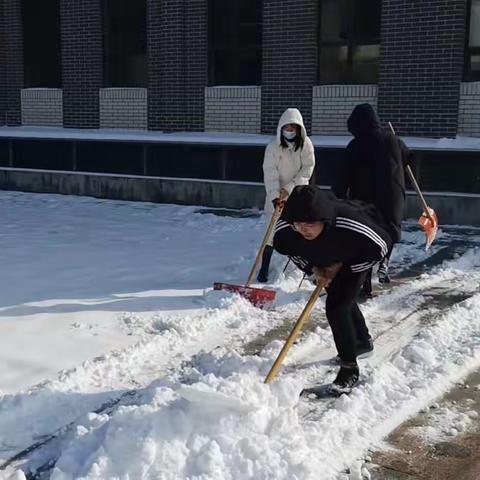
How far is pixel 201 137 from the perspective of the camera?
12547mm

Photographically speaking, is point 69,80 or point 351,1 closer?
point 351,1

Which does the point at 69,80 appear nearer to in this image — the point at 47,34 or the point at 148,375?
the point at 47,34

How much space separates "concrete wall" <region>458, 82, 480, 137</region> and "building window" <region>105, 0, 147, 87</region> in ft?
21.3

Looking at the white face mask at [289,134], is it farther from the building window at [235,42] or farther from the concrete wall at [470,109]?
the building window at [235,42]

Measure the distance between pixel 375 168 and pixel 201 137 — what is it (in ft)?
24.3

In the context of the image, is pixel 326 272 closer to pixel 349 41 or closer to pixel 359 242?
pixel 359 242

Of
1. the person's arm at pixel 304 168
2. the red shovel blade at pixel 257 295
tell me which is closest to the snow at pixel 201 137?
the person's arm at pixel 304 168

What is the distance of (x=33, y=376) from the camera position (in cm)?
450

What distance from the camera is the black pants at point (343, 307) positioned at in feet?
13.7

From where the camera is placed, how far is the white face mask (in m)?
6.60

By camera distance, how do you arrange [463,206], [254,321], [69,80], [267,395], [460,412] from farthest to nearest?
[69,80]
[463,206]
[254,321]
[460,412]
[267,395]

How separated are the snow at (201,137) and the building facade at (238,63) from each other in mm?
328

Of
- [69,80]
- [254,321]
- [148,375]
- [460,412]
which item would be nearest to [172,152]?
[69,80]

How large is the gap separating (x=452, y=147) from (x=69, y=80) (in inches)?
338
